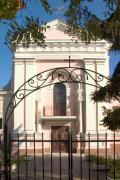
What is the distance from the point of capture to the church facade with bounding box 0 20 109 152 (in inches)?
1387

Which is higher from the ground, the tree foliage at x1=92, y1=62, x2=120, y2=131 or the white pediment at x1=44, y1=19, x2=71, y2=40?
the white pediment at x1=44, y1=19, x2=71, y2=40

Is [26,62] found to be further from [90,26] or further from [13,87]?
[90,26]

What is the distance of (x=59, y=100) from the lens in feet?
119

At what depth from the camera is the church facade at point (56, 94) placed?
35.2m

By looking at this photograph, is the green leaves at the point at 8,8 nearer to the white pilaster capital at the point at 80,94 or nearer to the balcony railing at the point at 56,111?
the white pilaster capital at the point at 80,94

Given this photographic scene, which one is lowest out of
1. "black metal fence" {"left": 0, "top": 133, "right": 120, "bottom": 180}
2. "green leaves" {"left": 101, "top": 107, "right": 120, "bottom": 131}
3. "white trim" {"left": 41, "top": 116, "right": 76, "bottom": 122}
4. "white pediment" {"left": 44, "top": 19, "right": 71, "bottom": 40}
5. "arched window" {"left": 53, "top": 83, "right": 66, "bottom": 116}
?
"black metal fence" {"left": 0, "top": 133, "right": 120, "bottom": 180}

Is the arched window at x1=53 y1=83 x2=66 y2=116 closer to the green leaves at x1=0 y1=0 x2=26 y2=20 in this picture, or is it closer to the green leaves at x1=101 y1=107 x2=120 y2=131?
the green leaves at x1=101 y1=107 x2=120 y2=131

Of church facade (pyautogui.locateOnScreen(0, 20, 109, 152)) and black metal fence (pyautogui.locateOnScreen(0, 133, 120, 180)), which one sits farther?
church facade (pyautogui.locateOnScreen(0, 20, 109, 152))

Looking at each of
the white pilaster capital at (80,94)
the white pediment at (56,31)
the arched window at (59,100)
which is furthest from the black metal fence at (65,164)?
the white pediment at (56,31)

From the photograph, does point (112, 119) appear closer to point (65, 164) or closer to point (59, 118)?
point (65, 164)

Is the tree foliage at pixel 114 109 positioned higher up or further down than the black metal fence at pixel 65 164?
higher up

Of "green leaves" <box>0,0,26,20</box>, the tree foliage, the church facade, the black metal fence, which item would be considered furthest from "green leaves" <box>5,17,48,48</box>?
the church facade

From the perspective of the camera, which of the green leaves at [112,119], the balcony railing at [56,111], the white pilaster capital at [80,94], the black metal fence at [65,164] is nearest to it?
the black metal fence at [65,164]

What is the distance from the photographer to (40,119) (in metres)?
35.4
